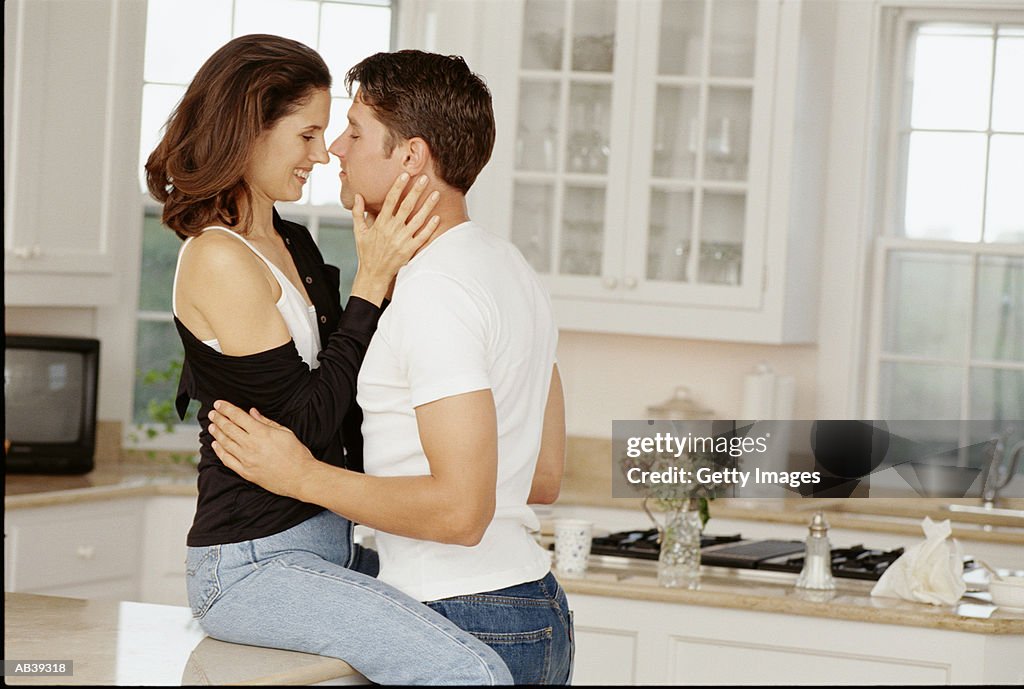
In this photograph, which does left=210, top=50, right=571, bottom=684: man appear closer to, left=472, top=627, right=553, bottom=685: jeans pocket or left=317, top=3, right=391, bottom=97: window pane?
left=472, top=627, right=553, bottom=685: jeans pocket

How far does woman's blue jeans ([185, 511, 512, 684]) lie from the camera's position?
173 centimetres

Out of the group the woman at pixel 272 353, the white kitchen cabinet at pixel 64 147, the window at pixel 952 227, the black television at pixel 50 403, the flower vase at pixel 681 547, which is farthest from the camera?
the window at pixel 952 227

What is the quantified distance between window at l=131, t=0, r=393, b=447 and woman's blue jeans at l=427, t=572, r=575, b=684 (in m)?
3.17

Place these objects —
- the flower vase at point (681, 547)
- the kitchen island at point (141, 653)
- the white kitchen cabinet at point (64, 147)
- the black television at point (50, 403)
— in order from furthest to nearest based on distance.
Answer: the black television at point (50, 403)
the white kitchen cabinet at point (64, 147)
the flower vase at point (681, 547)
the kitchen island at point (141, 653)

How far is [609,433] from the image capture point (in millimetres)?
4941

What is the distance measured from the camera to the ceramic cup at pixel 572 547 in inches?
119

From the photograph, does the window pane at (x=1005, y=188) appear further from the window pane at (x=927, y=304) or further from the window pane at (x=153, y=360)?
the window pane at (x=153, y=360)

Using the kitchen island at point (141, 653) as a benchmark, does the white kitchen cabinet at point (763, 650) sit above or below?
below

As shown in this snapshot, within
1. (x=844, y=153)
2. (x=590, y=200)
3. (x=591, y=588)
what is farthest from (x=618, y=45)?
(x=591, y=588)

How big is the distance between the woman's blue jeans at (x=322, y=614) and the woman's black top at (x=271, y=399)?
0.03m

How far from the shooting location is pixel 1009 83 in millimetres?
4684

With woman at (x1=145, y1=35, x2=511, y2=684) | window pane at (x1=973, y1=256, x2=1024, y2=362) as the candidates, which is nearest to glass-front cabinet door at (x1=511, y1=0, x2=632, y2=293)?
window pane at (x1=973, y1=256, x2=1024, y2=362)

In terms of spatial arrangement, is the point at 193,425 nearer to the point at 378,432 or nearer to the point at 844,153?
the point at 844,153

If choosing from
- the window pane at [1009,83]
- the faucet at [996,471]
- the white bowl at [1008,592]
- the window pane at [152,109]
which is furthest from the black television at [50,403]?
the window pane at [1009,83]
